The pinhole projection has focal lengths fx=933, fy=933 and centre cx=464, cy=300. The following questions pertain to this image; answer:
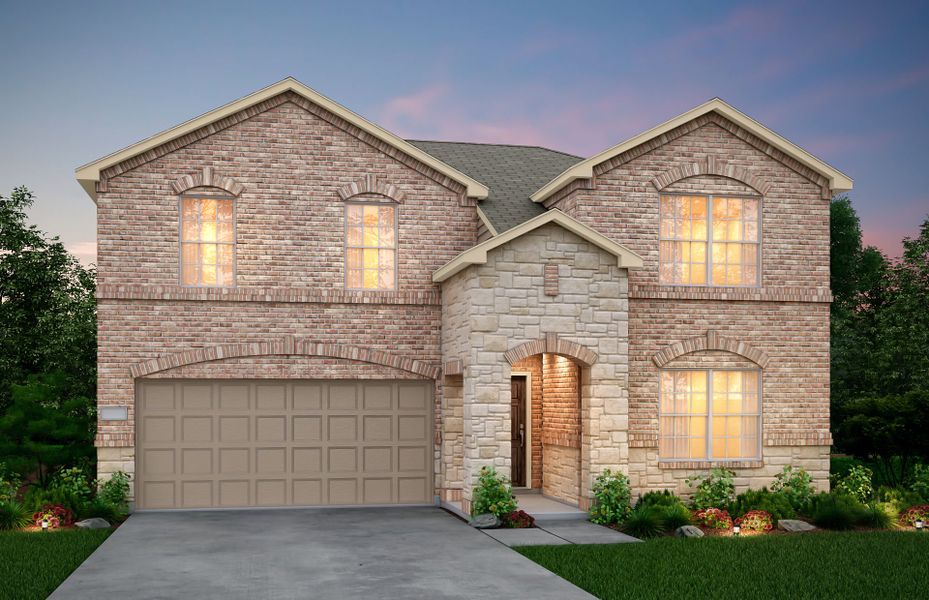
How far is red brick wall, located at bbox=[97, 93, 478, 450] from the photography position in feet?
56.1

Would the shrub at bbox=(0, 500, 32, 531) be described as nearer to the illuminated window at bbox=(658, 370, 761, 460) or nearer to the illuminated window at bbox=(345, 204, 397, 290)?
the illuminated window at bbox=(345, 204, 397, 290)

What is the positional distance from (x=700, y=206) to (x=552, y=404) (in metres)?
4.85

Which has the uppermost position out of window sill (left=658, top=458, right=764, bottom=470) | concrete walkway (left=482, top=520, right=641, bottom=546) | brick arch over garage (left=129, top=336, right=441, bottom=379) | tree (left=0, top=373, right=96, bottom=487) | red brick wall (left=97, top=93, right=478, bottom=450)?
red brick wall (left=97, top=93, right=478, bottom=450)

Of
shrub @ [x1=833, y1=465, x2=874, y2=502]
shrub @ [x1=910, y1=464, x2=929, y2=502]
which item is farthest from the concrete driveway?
shrub @ [x1=910, y1=464, x2=929, y2=502]

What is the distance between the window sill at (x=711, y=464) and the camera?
17328mm

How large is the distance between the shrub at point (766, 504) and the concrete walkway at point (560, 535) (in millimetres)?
2714

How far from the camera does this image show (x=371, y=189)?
706 inches

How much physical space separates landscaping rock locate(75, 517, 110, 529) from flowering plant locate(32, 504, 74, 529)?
0.20 metres

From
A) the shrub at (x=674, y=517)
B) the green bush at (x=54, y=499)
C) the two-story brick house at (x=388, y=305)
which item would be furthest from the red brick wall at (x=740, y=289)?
the green bush at (x=54, y=499)

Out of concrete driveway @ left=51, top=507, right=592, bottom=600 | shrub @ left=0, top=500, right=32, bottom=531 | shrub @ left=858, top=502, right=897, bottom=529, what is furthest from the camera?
shrub @ left=858, top=502, right=897, bottom=529

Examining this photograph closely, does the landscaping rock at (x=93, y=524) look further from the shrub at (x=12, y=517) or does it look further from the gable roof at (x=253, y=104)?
the gable roof at (x=253, y=104)

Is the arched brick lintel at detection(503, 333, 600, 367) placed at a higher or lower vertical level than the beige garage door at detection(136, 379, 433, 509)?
higher

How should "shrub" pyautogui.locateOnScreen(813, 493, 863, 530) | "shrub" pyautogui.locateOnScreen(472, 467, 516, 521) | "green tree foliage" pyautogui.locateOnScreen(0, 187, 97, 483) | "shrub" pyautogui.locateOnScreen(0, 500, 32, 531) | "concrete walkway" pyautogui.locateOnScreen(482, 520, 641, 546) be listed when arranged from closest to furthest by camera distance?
1. "concrete walkway" pyautogui.locateOnScreen(482, 520, 641, 546)
2. "shrub" pyautogui.locateOnScreen(0, 500, 32, 531)
3. "shrub" pyautogui.locateOnScreen(472, 467, 516, 521)
4. "shrub" pyautogui.locateOnScreen(813, 493, 863, 530)
5. "green tree foliage" pyautogui.locateOnScreen(0, 187, 97, 483)

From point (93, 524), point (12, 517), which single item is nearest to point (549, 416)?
point (93, 524)
